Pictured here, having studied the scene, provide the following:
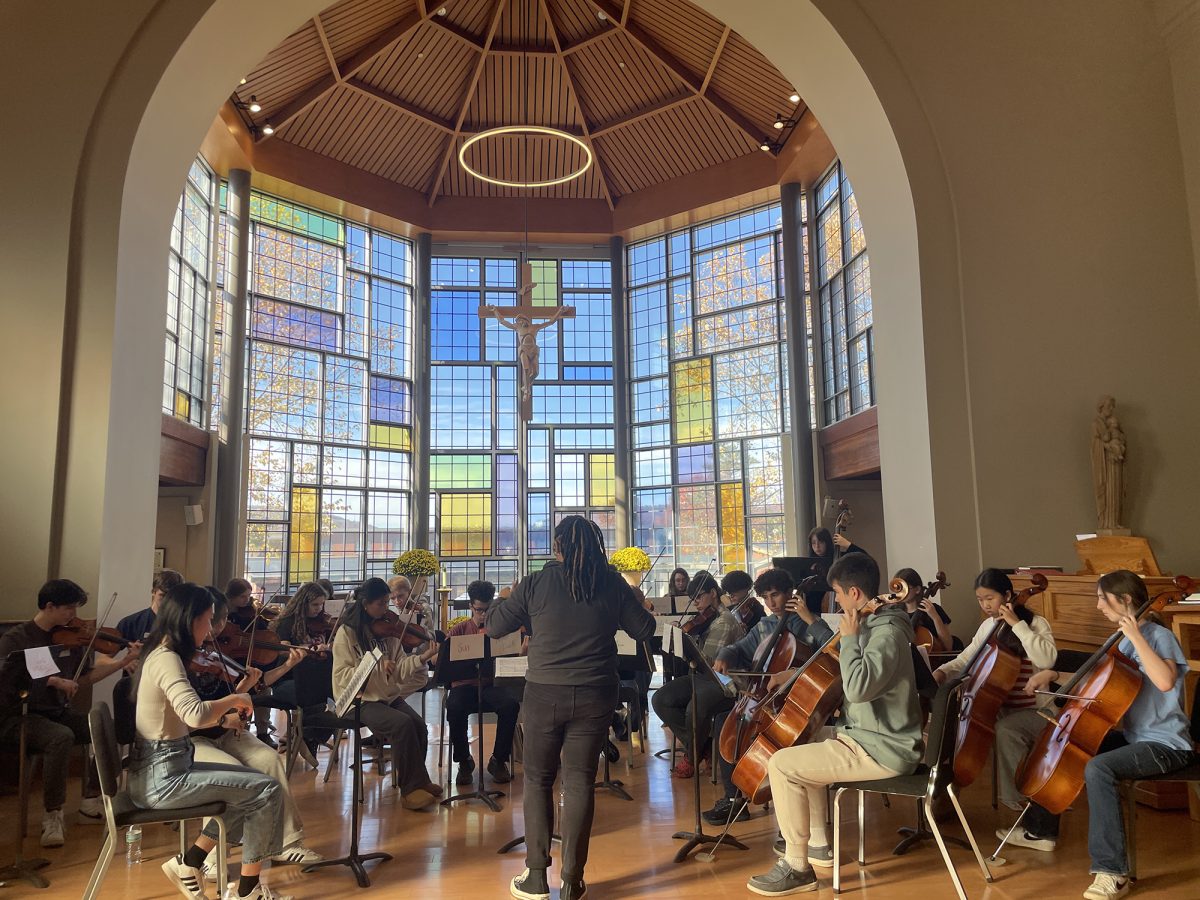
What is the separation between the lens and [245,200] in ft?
40.2

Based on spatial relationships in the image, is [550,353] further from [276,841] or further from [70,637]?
[276,841]

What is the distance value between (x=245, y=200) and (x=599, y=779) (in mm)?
10165

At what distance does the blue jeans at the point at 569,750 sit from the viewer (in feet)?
11.4

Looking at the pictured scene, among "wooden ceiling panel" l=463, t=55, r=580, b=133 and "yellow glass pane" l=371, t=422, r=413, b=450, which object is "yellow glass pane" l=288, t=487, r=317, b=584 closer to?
"yellow glass pane" l=371, t=422, r=413, b=450

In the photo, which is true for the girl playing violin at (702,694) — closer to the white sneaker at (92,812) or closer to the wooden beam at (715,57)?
the white sneaker at (92,812)

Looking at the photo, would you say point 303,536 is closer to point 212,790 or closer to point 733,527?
point 733,527

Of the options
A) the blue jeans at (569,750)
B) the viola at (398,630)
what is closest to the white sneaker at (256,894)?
the blue jeans at (569,750)

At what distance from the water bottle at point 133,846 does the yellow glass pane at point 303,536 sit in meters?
8.56

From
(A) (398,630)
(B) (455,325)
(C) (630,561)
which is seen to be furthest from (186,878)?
(B) (455,325)

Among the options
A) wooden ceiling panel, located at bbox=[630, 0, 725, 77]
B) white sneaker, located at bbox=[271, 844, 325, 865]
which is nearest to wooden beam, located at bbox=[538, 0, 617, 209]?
wooden ceiling panel, located at bbox=[630, 0, 725, 77]

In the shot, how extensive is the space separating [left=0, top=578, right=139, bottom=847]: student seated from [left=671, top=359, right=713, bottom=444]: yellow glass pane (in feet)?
34.4

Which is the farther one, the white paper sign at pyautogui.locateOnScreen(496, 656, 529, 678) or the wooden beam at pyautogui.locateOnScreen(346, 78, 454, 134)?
the wooden beam at pyautogui.locateOnScreen(346, 78, 454, 134)

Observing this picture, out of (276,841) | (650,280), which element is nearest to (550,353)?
(650,280)

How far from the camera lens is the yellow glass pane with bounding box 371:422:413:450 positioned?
555 inches
